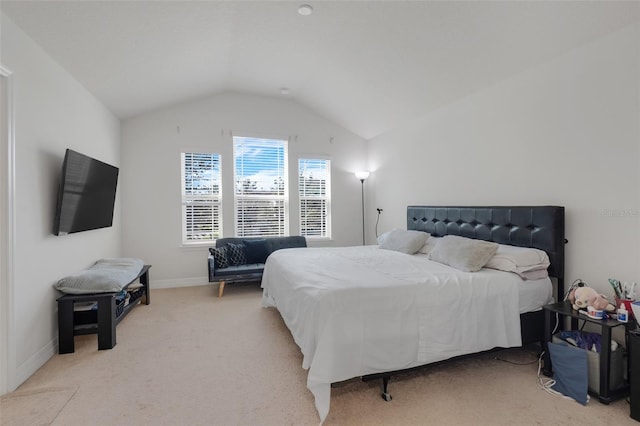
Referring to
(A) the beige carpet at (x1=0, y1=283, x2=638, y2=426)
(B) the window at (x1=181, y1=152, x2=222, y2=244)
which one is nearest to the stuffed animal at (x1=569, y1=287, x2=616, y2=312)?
(A) the beige carpet at (x1=0, y1=283, x2=638, y2=426)

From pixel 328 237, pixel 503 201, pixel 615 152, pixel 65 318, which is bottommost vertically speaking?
pixel 65 318

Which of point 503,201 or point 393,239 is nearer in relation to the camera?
point 503,201

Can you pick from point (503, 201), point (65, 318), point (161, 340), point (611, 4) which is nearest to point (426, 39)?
point (611, 4)

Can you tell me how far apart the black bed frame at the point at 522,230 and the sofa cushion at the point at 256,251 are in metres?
2.76

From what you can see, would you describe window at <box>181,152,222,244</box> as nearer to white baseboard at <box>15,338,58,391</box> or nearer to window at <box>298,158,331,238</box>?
window at <box>298,158,331,238</box>

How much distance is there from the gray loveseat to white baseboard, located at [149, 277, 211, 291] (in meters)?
0.49

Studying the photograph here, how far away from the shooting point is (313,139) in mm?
5512

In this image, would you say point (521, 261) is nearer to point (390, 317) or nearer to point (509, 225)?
point (509, 225)

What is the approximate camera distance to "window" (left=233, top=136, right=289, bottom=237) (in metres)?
5.14

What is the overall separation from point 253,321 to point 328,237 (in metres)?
2.59

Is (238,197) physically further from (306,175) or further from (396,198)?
(396,198)

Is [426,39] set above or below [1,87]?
above

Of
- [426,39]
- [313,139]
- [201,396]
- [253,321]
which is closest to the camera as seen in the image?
[201,396]

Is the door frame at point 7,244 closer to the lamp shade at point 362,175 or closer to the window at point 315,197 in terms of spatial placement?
the window at point 315,197
